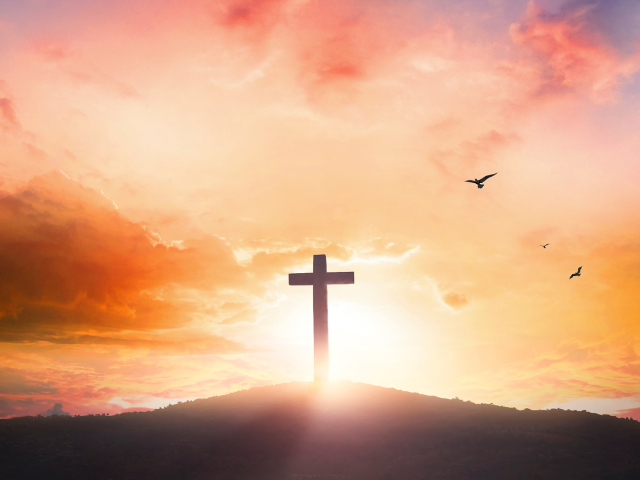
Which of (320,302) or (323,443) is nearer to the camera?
(323,443)

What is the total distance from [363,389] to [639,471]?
10875mm

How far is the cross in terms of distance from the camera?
944 inches

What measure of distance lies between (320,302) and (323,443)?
26.6 feet

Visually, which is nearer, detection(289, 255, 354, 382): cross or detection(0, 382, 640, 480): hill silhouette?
detection(0, 382, 640, 480): hill silhouette

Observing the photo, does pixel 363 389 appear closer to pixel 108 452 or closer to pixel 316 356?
pixel 316 356

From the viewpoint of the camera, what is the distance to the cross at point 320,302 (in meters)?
24.0

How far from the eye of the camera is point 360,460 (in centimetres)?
1670

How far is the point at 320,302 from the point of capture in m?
24.8

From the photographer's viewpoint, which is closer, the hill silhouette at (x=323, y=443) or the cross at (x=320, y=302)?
the hill silhouette at (x=323, y=443)

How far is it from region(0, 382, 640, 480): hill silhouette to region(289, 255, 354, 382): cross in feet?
9.42

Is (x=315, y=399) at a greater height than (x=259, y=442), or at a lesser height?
greater

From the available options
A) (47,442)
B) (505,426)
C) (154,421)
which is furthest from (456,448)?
(47,442)

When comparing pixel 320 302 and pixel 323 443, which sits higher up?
pixel 320 302

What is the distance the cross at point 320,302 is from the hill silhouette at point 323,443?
287 centimetres
